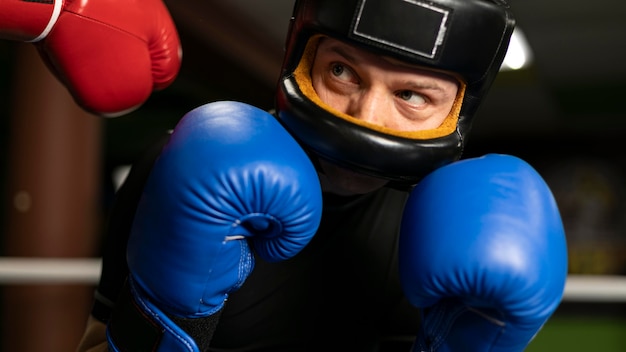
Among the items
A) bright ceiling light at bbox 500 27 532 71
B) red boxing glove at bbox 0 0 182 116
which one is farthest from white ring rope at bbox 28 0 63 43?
bright ceiling light at bbox 500 27 532 71

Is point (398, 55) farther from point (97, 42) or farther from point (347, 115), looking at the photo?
point (97, 42)

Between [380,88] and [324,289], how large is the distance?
372mm

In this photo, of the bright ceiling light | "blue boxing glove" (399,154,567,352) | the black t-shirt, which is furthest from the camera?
the bright ceiling light

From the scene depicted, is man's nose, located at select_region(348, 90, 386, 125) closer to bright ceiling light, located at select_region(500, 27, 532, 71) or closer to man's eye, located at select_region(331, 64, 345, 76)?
man's eye, located at select_region(331, 64, 345, 76)

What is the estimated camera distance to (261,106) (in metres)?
5.22

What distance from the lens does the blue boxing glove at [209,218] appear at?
0.82 m

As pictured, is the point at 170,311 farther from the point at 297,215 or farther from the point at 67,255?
the point at 67,255

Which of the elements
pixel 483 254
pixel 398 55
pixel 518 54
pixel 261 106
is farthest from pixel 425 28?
pixel 261 106

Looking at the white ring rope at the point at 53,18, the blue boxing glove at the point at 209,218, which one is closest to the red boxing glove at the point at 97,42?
the white ring rope at the point at 53,18

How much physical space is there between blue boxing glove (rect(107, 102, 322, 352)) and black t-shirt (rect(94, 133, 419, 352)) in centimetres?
23

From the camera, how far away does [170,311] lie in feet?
2.89

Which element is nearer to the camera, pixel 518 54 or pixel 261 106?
pixel 518 54

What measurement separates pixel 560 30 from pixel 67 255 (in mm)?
3006

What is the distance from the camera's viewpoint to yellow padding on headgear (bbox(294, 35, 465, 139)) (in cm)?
93
